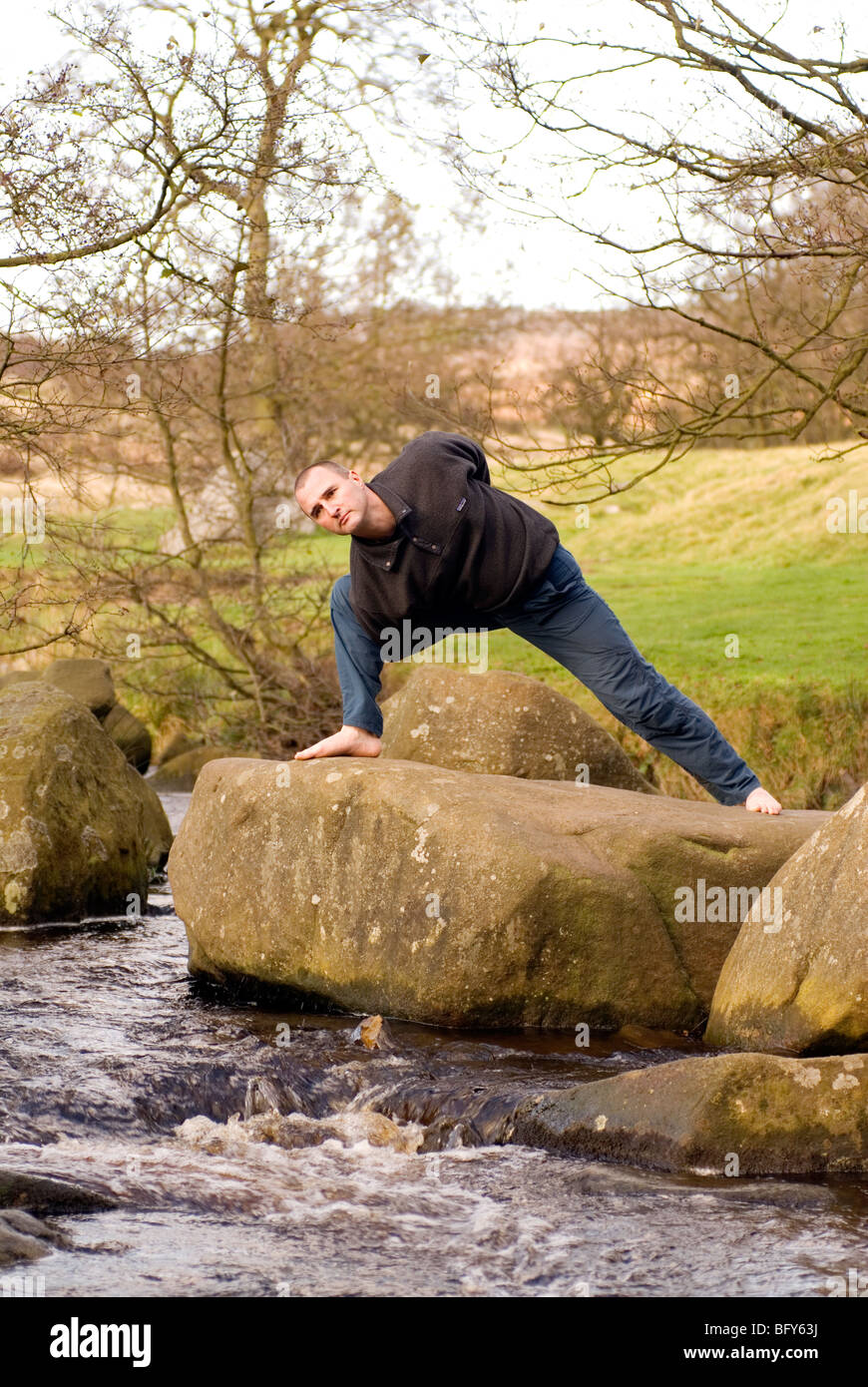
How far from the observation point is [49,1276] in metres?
3.99

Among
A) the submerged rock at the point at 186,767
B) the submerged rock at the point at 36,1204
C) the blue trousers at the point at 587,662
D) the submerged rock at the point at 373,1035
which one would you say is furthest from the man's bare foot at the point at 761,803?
the submerged rock at the point at 186,767

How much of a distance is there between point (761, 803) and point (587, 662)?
1.17 meters

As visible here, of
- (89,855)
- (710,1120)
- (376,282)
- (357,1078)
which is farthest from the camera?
(376,282)

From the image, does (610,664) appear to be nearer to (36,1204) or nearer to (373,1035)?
(373,1035)

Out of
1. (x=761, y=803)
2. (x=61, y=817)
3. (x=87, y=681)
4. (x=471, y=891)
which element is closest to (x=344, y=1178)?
(x=471, y=891)

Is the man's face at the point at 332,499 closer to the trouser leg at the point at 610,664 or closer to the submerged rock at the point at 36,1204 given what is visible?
the trouser leg at the point at 610,664

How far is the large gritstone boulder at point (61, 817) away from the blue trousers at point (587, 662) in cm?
261

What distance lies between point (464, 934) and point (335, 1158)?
59.5 inches

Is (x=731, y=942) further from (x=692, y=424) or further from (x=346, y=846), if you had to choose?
(x=692, y=424)

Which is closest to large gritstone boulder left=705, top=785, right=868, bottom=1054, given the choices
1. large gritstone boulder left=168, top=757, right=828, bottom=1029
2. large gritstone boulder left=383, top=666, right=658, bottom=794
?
large gritstone boulder left=168, top=757, right=828, bottom=1029

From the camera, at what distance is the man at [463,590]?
6.68m

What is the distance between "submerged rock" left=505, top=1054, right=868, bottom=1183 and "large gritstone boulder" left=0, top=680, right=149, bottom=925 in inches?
187

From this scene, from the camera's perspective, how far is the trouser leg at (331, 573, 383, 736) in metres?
7.18

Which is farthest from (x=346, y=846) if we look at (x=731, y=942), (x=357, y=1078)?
(x=731, y=942)
